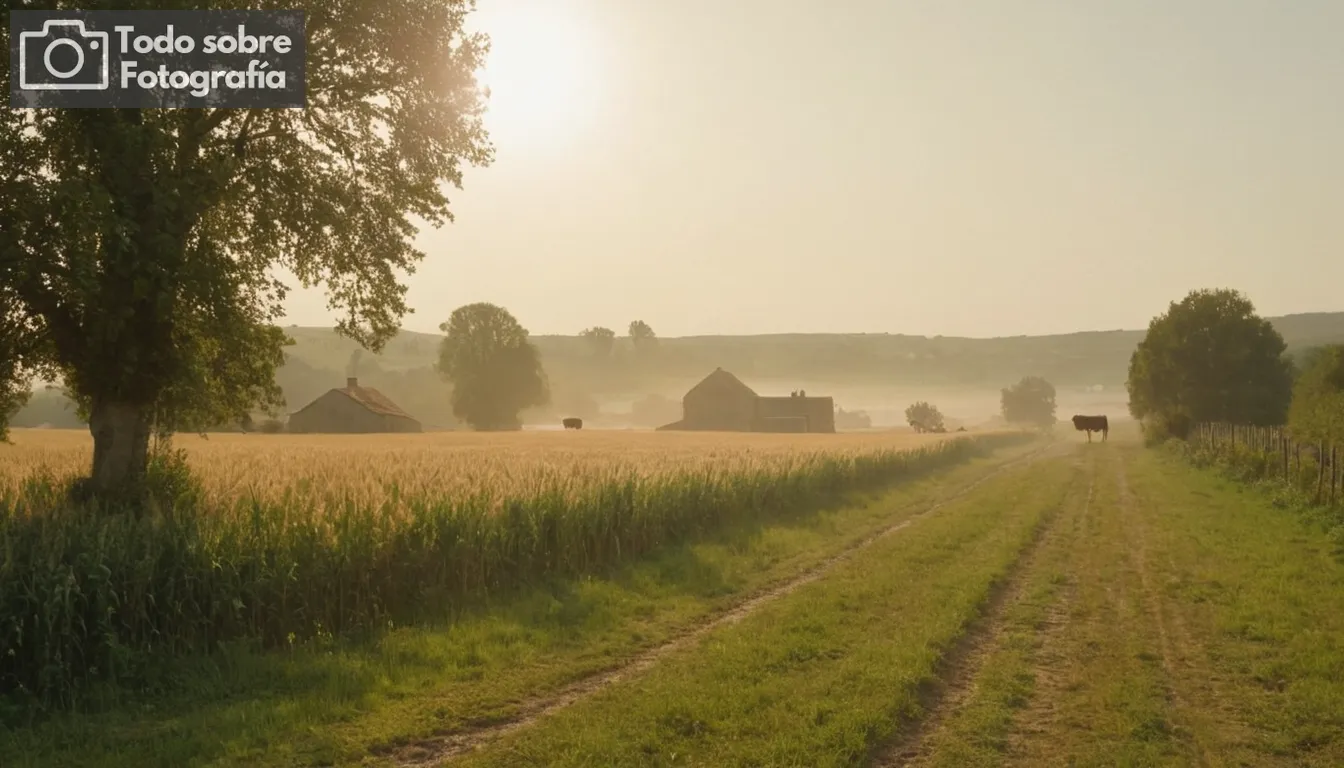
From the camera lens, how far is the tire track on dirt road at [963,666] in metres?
8.05

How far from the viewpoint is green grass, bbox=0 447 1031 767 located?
815cm

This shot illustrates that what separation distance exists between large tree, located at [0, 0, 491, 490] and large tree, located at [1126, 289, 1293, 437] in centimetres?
6497

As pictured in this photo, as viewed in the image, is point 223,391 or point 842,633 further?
point 223,391

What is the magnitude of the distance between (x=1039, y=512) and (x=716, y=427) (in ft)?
235

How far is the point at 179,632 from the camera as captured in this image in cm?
1055

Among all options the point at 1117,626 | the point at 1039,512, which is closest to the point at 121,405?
the point at 1117,626

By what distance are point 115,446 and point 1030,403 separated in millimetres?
178379

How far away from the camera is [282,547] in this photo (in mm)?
11688

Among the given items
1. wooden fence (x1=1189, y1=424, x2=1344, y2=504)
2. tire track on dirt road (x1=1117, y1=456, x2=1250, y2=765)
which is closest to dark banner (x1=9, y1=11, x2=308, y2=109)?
tire track on dirt road (x1=1117, y1=456, x2=1250, y2=765)

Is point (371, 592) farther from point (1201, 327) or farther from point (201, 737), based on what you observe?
point (1201, 327)

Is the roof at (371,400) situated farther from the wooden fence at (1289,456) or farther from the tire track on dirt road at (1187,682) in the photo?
the tire track on dirt road at (1187,682)

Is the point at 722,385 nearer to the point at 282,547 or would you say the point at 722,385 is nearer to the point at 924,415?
the point at 924,415

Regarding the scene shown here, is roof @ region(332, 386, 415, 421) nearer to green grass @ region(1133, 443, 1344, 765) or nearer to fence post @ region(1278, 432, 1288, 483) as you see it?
fence post @ region(1278, 432, 1288, 483)

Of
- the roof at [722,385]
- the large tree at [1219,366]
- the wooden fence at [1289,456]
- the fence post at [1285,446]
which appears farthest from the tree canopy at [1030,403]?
the fence post at [1285,446]
